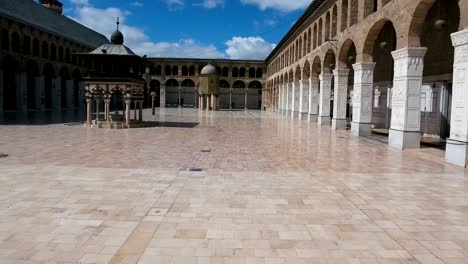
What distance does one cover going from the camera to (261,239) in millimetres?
4301

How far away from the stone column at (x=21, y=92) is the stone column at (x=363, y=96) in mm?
28485

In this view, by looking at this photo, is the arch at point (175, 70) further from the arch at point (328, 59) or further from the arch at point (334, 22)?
the arch at point (334, 22)

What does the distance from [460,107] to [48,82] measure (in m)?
38.8

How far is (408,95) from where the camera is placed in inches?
474

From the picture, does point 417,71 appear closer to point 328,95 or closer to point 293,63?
point 328,95

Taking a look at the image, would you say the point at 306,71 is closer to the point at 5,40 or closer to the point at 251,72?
the point at 5,40

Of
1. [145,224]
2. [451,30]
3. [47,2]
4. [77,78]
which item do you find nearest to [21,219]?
[145,224]

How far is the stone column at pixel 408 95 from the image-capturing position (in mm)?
11875

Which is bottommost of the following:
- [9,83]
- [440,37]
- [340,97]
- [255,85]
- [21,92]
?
[340,97]

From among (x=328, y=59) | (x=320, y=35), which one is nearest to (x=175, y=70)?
(x=320, y=35)

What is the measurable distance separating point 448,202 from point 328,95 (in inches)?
663

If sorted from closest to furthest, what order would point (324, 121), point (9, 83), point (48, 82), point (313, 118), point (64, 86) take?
point (324, 121) → point (313, 118) → point (9, 83) → point (48, 82) → point (64, 86)

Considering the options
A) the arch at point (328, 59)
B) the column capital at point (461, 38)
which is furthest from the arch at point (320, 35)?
the column capital at point (461, 38)

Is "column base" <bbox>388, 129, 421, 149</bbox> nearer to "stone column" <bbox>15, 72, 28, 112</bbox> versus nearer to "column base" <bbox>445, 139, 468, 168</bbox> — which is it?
"column base" <bbox>445, 139, 468, 168</bbox>
